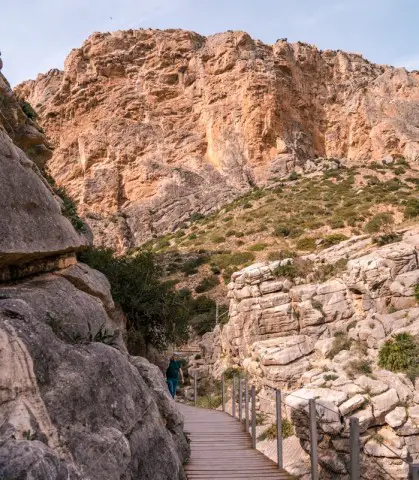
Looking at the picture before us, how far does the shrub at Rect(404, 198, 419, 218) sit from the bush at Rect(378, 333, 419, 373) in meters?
19.8

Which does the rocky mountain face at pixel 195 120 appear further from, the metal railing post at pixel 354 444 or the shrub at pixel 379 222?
the metal railing post at pixel 354 444

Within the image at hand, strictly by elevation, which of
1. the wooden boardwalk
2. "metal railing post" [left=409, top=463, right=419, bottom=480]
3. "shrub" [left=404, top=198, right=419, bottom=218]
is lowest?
the wooden boardwalk

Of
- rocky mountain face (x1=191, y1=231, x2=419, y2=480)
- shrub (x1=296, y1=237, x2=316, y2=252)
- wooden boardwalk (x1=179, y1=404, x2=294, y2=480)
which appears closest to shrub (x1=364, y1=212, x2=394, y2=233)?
shrub (x1=296, y1=237, x2=316, y2=252)

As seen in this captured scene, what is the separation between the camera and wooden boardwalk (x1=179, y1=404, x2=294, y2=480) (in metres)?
6.96

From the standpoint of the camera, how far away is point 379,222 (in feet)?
97.3

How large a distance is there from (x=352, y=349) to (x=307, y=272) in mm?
4897

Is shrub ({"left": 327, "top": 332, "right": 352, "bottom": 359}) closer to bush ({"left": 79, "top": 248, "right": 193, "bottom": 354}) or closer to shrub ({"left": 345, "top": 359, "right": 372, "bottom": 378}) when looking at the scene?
shrub ({"left": 345, "top": 359, "right": 372, "bottom": 378})

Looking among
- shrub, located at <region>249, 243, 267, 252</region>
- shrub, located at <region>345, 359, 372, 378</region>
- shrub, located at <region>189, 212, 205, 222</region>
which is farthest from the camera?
shrub, located at <region>189, 212, 205, 222</region>

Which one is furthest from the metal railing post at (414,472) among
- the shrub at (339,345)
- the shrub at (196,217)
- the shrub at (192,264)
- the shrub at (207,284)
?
the shrub at (196,217)

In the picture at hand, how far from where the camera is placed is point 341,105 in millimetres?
59500

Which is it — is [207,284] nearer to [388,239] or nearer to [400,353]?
[388,239]

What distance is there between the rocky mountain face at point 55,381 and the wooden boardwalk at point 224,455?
1.48 feet

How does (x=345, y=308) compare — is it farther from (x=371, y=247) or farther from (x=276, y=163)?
(x=276, y=163)

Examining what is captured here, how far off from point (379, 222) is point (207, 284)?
10.8 meters
